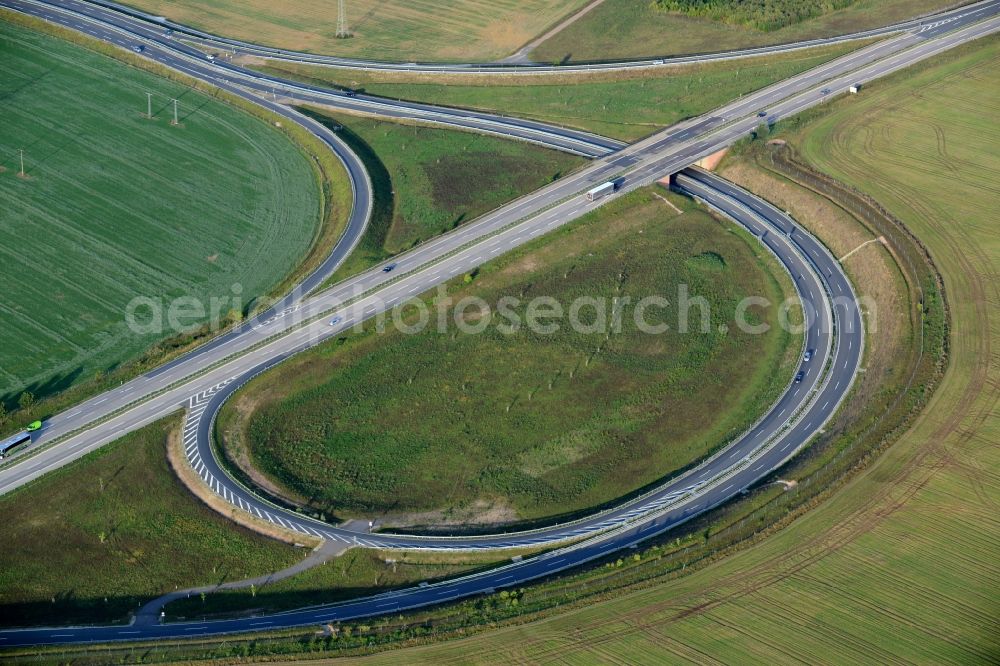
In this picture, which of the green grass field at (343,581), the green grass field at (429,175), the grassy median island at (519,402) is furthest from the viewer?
the green grass field at (429,175)

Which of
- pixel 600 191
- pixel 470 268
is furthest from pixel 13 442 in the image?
pixel 600 191

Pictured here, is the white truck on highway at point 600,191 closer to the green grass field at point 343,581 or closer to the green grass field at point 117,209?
the green grass field at point 117,209

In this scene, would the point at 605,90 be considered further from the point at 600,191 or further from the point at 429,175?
the point at 429,175

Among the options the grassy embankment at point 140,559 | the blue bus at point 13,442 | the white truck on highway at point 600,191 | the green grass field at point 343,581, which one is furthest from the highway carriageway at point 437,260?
the green grass field at point 343,581

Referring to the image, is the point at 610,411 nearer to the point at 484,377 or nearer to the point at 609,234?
the point at 484,377

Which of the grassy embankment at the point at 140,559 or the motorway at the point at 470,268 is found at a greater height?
the motorway at the point at 470,268

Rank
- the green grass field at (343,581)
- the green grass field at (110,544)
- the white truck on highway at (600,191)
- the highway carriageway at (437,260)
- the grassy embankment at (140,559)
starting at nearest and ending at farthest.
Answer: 1. the green grass field at (343,581)
2. the grassy embankment at (140,559)
3. the green grass field at (110,544)
4. the highway carriageway at (437,260)
5. the white truck on highway at (600,191)

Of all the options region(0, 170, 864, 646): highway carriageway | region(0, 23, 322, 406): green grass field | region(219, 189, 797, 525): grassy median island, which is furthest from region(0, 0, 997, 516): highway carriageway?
region(0, 170, 864, 646): highway carriageway
